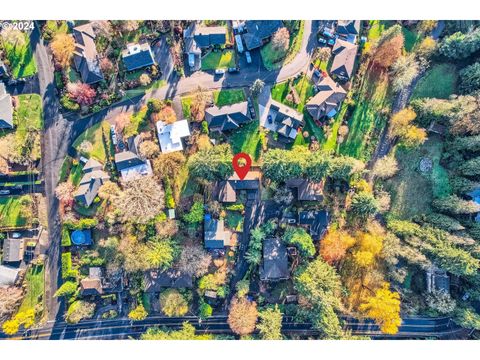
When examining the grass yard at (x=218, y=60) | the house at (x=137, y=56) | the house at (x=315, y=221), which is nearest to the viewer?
the house at (x=137, y=56)

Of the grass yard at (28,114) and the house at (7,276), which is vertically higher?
the grass yard at (28,114)

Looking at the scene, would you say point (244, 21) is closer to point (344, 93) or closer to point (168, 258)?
point (344, 93)

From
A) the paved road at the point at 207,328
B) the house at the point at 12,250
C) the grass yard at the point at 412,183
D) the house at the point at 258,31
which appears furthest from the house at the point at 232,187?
the house at the point at 12,250

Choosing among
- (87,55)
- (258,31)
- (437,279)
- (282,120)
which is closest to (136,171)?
(87,55)

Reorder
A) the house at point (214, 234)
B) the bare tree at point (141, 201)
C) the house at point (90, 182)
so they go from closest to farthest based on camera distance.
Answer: the bare tree at point (141, 201)
the house at point (90, 182)
the house at point (214, 234)

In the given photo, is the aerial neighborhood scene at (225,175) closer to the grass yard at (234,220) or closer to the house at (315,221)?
the grass yard at (234,220)

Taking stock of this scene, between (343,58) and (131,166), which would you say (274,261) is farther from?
(343,58)

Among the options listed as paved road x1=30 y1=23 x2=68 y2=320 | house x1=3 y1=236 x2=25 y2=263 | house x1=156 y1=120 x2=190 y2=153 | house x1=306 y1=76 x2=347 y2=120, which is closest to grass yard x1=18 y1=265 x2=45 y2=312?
paved road x1=30 y1=23 x2=68 y2=320
